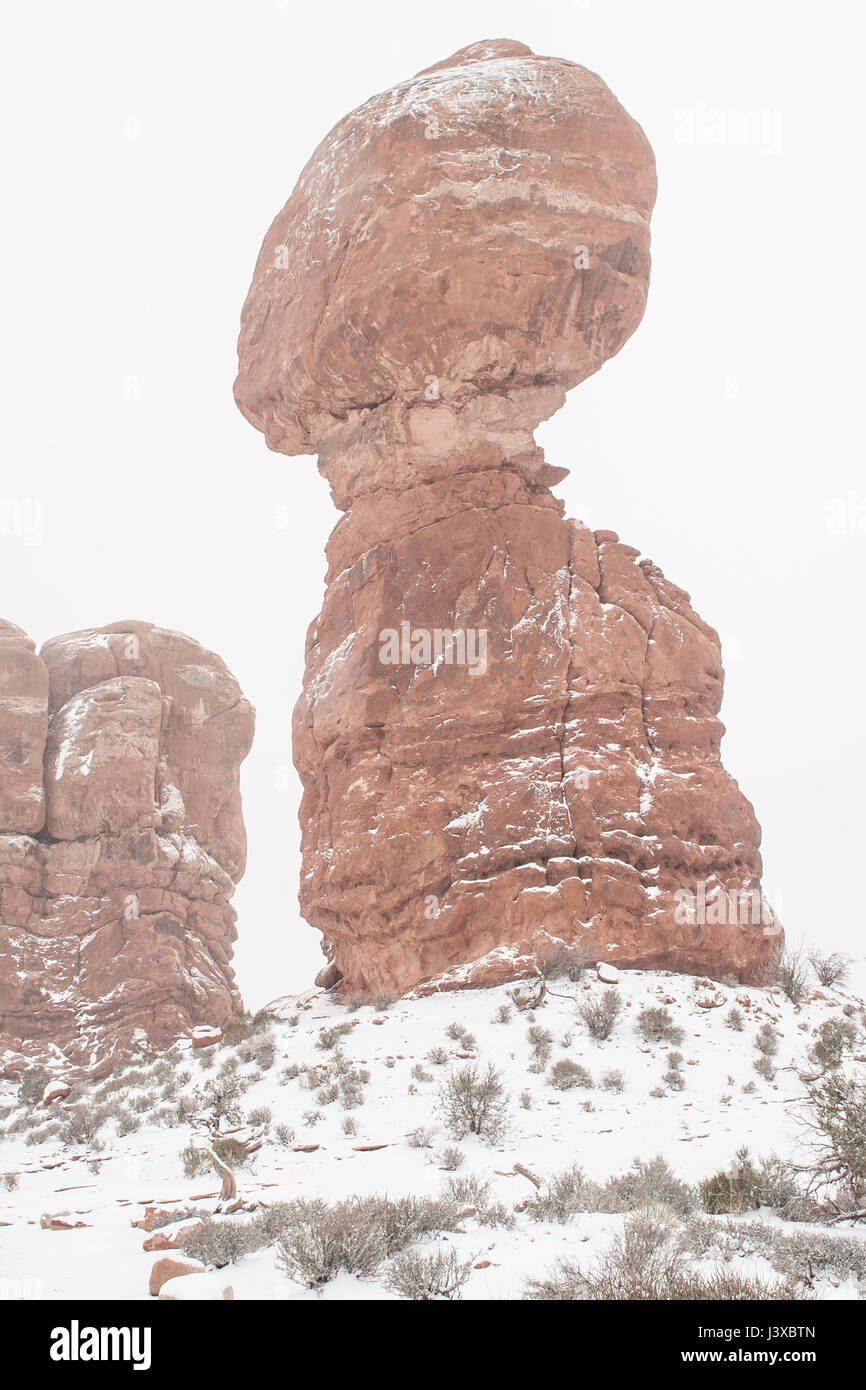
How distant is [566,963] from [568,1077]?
3.35 meters

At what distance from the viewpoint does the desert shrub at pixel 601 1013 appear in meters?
11.2

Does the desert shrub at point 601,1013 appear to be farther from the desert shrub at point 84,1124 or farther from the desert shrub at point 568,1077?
the desert shrub at point 84,1124

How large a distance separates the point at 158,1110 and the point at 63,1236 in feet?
15.3

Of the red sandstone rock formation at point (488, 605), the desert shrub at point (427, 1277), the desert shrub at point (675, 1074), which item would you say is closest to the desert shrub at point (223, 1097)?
the red sandstone rock formation at point (488, 605)

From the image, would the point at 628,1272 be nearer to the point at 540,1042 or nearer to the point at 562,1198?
the point at 562,1198

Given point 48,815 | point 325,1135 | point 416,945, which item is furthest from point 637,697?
point 48,815

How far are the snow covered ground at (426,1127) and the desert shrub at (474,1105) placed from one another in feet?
0.35

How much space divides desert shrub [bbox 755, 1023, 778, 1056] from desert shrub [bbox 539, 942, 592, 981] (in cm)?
258

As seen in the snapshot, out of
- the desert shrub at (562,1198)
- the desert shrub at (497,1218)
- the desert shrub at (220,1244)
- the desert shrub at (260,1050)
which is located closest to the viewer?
the desert shrub at (220,1244)

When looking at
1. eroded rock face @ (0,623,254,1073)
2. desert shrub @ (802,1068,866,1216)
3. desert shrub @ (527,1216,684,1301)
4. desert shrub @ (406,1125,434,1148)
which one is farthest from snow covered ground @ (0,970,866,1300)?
eroded rock face @ (0,623,254,1073)

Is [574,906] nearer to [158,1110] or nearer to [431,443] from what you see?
[158,1110]

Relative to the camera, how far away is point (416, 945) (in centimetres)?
1465

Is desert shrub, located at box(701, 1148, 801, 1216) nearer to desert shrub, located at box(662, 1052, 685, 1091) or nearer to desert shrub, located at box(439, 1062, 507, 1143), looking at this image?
desert shrub, located at box(439, 1062, 507, 1143)

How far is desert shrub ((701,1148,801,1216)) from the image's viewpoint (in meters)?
5.96
